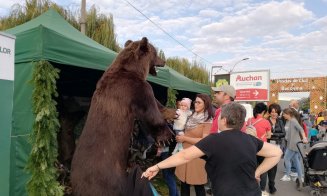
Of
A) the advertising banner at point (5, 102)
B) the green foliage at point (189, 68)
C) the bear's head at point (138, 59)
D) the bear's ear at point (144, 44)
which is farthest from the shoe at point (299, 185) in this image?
the green foliage at point (189, 68)

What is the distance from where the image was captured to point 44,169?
3.90 metres

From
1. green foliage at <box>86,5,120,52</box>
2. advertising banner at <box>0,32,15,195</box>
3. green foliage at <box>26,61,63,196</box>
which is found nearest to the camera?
advertising banner at <box>0,32,15,195</box>

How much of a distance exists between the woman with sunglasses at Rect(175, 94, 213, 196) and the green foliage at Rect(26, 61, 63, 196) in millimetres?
1871

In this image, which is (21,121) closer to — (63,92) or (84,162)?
(84,162)

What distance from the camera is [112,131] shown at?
2.84 meters

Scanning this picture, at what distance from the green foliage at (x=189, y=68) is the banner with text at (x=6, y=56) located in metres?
22.7

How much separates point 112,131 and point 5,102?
42.3 inches

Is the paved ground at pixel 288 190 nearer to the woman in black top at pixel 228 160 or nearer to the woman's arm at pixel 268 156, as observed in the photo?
the woman's arm at pixel 268 156

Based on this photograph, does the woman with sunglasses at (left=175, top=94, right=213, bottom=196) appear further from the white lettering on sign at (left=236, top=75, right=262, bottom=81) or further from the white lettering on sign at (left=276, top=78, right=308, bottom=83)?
the white lettering on sign at (left=276, top=78, right=308, bottom=83)

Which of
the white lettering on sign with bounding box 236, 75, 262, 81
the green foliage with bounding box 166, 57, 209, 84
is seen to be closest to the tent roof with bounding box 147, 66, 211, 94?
the white lettering on sign with bounding box 236, 75, 262, 81

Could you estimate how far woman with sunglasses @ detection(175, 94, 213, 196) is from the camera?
504cm

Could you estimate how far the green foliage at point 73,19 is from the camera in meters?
18.2

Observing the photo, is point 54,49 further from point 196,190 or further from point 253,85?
point 253,85

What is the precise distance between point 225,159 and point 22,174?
2.50 meters
